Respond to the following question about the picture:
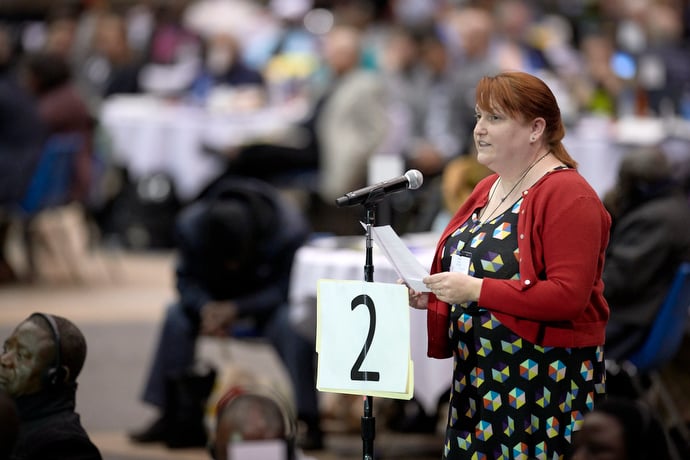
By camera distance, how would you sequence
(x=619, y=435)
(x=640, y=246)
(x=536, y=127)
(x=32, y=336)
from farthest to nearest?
(x=640, y=246) → (x=32, y=336) → (x=536, y=127) → (x=619, y=435)

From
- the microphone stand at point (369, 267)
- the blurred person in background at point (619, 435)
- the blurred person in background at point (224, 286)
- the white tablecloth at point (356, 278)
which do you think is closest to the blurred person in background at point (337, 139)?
the blurred person in background at point (224, 286)

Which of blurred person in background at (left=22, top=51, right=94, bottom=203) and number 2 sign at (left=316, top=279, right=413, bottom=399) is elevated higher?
blurred person in background at (left=22, top=51, right=94, bottom=203)

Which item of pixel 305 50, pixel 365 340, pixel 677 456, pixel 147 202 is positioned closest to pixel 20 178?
pixel 147 202

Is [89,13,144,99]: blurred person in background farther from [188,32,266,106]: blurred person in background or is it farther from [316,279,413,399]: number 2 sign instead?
[316,279,413,399]: number 2 sign

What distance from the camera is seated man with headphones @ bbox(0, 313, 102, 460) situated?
129 inches

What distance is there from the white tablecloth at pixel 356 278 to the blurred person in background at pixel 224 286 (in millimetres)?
156

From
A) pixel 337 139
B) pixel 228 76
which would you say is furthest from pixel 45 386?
pixel 228 76

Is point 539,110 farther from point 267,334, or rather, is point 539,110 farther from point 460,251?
point 267,334

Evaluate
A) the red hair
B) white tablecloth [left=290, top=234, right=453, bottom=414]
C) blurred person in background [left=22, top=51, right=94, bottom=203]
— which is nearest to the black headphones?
the red hair

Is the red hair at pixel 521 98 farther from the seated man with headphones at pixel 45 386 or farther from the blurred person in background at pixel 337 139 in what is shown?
the blurred person in background at pixel 337 139

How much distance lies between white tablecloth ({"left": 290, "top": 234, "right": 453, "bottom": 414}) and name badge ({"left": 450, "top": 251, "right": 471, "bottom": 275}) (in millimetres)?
1697

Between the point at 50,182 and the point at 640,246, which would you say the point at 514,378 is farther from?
the point at 50,182

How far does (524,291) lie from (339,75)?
6.91 m

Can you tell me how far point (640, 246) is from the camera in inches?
195
